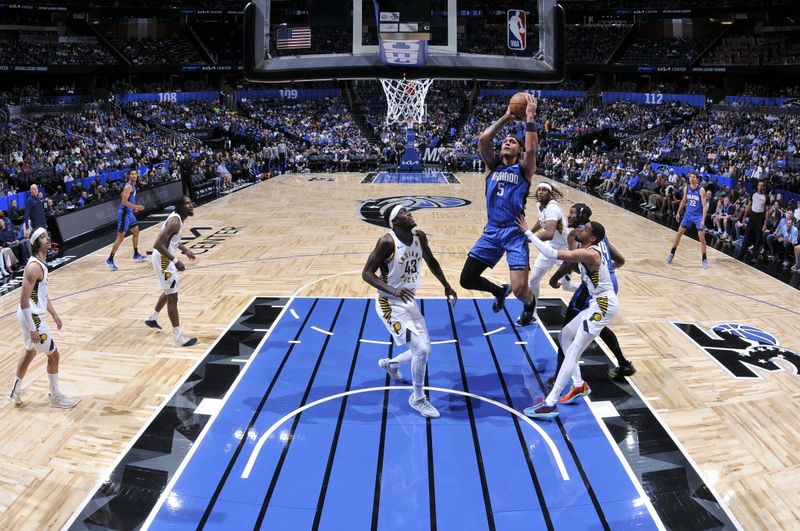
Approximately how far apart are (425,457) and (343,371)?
173cm

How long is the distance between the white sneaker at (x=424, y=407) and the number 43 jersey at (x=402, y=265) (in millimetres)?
940

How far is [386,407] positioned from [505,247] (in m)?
1.89

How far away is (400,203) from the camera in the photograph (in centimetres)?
1738

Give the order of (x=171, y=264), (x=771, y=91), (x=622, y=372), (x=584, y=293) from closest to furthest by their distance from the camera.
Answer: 1. (x=584, y=293)
2. (x=622, y=372)
3. (x=171, y=264)
4. (x=771, y=91)

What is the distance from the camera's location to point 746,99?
28547mm

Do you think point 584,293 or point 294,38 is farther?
point 294,38

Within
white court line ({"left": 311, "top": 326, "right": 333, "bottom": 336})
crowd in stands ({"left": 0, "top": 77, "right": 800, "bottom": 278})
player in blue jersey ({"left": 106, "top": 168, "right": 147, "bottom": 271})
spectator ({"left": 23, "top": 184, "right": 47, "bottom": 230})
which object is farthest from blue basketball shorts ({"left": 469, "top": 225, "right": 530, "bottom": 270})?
spectator ({"left": 23, "top": 184, "right": 47, "bottom": 230})

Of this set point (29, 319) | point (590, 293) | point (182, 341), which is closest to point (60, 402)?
point (29, 319)

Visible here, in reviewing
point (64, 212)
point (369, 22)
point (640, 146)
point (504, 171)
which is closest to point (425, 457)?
point (504, 171)

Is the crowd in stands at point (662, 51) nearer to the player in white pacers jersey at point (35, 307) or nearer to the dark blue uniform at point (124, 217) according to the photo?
the dark blue uniform at point (124, 217)

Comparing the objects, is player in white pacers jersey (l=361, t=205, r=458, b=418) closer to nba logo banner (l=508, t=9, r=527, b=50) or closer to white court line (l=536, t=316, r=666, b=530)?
white court line (l=536, t=316, r=666, b=530)

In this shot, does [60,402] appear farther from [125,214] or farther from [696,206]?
[696,206]

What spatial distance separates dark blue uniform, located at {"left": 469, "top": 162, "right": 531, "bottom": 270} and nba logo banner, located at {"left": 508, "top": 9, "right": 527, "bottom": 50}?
2.39 meters

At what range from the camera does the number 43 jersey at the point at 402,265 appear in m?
5.01
